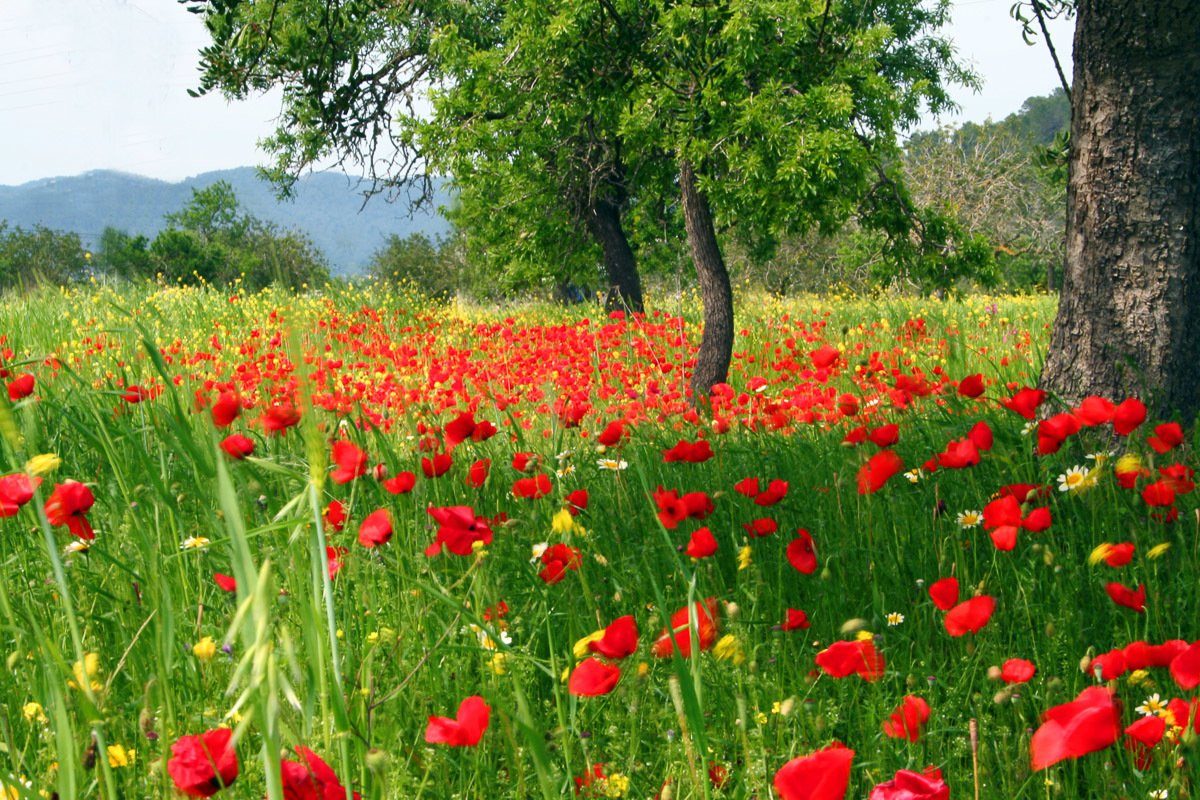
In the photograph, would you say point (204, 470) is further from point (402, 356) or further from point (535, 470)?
point (402, 356)

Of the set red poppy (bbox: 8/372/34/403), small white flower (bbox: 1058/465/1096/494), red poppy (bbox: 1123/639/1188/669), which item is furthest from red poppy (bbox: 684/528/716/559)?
red poppy (bbox: 8/372/34/403)

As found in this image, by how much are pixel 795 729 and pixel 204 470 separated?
3.37 ft

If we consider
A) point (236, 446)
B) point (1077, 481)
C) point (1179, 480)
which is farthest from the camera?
point (1077, 481)

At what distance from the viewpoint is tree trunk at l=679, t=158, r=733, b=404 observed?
Result: 684 centimetres

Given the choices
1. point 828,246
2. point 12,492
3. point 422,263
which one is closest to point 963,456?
point 12,492

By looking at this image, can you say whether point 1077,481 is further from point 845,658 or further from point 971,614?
point 845,658

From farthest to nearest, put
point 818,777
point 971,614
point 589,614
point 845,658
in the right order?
point 589,614 → point 971,614 → point 845,658 → point 818,777

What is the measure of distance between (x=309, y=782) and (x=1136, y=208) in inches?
133

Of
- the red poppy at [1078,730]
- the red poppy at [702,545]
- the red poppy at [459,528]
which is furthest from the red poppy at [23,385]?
the red poppy at [1078,730]

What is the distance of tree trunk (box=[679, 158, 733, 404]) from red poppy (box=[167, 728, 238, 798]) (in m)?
6.00

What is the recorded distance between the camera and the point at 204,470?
3.27 ft

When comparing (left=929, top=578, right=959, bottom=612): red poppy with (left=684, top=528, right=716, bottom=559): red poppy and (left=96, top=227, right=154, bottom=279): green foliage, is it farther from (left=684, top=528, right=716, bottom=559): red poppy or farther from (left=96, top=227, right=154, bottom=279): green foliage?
(left=96, top=227, right=154, bottom=279): green foliage

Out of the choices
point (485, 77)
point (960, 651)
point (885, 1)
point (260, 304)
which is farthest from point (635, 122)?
point (885, 1)

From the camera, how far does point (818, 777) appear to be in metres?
0.76
